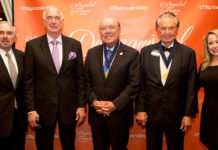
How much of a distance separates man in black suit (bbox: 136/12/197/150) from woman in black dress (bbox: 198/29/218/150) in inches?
5.4

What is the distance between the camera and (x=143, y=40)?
3.11 m

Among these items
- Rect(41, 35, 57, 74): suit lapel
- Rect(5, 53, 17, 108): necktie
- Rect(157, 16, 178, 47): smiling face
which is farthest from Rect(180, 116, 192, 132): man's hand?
Rect(5, 53, 17, 108): necktie

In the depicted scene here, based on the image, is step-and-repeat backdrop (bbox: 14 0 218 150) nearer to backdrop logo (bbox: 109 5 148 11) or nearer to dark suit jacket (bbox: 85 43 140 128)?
backdrop logo (bbox: 109 5 148 11)

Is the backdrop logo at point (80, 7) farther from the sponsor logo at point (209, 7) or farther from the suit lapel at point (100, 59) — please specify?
the sponsor logo at point (209, 7)

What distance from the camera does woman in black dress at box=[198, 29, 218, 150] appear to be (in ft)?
6.95

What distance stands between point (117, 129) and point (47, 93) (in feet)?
2.85

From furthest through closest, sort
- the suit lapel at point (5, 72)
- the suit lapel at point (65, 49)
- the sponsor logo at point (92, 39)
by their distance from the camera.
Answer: the sponsor logo at point (92, 39)
the suit lapel at point (65, 49)
the suit lapel at point (5, 72)

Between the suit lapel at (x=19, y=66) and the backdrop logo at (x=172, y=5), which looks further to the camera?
the backdrop logo at (x=172, y=5)

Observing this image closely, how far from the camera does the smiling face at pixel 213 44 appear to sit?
220 cm

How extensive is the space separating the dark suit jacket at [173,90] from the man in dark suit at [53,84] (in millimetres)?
787

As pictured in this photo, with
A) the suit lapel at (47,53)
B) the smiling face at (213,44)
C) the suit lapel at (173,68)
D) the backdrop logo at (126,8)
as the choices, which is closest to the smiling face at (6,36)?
the suit lapel at (47,53)

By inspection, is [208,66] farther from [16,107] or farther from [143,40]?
[16,107]

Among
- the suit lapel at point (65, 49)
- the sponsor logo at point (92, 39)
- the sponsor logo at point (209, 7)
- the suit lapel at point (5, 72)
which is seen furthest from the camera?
the sponsor logo at point (92, 39)

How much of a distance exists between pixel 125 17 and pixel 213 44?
1366 millimetres
